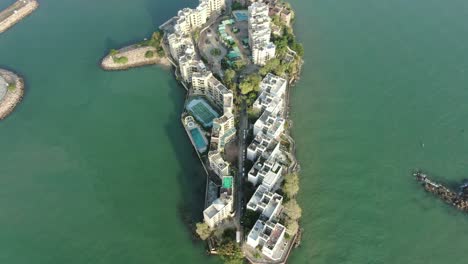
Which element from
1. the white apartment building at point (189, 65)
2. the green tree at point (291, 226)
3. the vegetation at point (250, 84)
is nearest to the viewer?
the green tree at point (291, 226)

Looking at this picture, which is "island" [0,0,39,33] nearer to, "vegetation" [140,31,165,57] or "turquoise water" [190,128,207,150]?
"vegetation" [140,31,165,57]

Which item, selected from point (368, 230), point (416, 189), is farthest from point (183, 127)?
point (416, 189)

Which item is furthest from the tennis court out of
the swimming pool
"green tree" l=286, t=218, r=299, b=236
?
the swimming pool

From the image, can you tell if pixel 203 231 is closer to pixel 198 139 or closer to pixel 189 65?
pixel 198 139

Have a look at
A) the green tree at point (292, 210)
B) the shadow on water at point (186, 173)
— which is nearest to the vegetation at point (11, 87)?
the shadow on water at point (186, 173)

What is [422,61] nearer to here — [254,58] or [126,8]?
[254,58]

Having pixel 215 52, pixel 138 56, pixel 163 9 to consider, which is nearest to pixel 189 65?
pixel 215 52

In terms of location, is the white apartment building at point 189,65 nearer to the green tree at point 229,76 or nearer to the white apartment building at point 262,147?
the green tree at point 229,76
